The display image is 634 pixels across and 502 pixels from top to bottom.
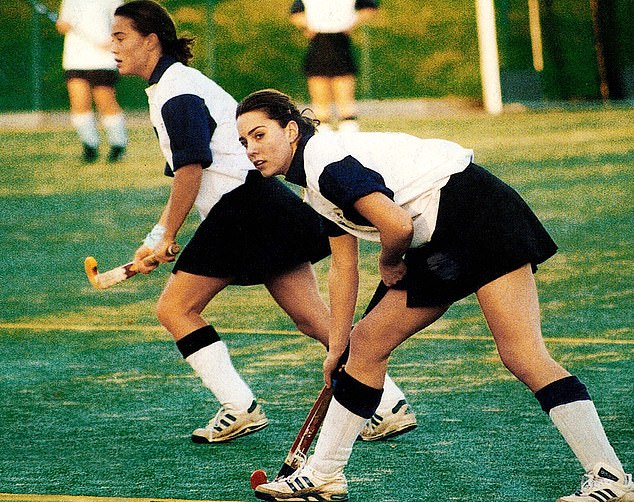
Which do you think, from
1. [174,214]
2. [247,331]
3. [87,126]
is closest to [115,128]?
[87,126]

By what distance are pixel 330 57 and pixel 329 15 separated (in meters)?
0.68

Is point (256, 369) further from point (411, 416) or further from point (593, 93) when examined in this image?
point (593, 93)

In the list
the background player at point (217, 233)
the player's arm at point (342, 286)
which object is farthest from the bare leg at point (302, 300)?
the player's arm at point (342, 286)

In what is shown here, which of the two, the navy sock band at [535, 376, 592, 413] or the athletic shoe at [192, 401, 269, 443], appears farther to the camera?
the athletic shoe at [192, 401, 269, 443]

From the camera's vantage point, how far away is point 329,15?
14922mm

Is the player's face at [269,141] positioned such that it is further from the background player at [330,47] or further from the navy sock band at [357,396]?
the background player at [330,47]

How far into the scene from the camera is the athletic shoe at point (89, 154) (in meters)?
14.9

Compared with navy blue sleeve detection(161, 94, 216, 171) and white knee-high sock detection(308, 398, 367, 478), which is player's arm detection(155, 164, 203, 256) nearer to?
navy blue sleeve detection(161, 94, 216, 171)

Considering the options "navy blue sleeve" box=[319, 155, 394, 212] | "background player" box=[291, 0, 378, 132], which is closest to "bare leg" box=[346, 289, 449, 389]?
"navy blue sleeve" box=[319, 155, 394, 212]

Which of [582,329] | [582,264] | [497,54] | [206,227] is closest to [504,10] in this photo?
[497,54]

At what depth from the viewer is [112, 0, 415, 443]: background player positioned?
5238 mm

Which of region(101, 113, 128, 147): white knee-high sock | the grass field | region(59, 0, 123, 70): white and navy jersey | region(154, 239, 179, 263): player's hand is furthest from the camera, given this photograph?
region(59, 0, 123, 70): white and navy jersey

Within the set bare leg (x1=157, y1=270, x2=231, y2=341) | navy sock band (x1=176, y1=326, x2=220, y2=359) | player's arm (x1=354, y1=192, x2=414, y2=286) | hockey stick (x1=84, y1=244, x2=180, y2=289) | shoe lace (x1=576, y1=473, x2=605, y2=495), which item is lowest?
shoe lace (x1=576, y1=473, x2=605, y2=495)

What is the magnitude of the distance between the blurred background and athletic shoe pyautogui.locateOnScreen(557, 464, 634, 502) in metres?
16.6
